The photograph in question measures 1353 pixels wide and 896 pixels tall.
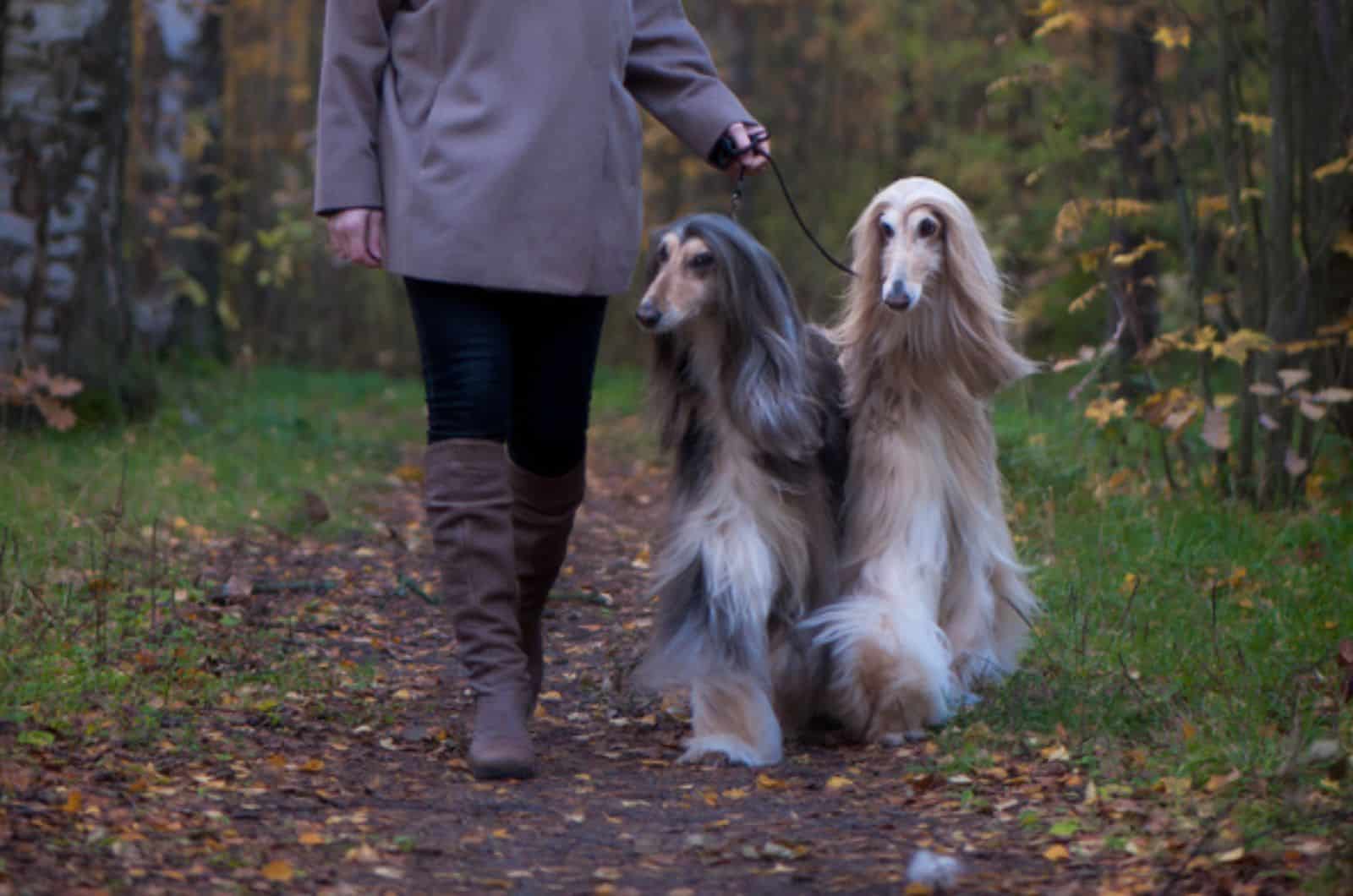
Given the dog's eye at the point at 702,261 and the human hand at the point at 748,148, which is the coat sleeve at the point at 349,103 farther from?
the human hand at the point at 748,148

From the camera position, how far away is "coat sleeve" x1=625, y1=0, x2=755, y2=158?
14.6 ft

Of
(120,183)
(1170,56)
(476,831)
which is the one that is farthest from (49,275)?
(1170,56)

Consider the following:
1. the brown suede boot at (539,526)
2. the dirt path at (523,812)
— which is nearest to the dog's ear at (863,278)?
the brown suede boot at (539,526)

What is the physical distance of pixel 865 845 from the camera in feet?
11.3

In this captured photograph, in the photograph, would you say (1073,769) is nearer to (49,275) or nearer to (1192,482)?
(1192,482)

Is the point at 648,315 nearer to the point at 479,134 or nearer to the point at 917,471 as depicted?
the point at 479,134

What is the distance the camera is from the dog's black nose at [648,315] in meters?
4.04

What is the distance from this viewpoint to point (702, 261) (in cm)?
411

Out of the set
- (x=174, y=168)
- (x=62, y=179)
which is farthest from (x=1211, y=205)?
(x=174, y=168)

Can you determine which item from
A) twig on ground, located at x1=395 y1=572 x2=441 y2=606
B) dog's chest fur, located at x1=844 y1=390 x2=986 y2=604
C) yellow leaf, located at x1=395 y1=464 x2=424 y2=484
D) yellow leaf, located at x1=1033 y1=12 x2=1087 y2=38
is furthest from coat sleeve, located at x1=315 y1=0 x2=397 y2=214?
yellow leaf, located at x1=395 y1=464 x2=424 y2=484

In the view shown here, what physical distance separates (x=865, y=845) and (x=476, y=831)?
764 mm

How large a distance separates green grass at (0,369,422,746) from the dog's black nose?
1438mm

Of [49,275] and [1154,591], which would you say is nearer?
[1154,591]

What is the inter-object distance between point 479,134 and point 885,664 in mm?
1568
